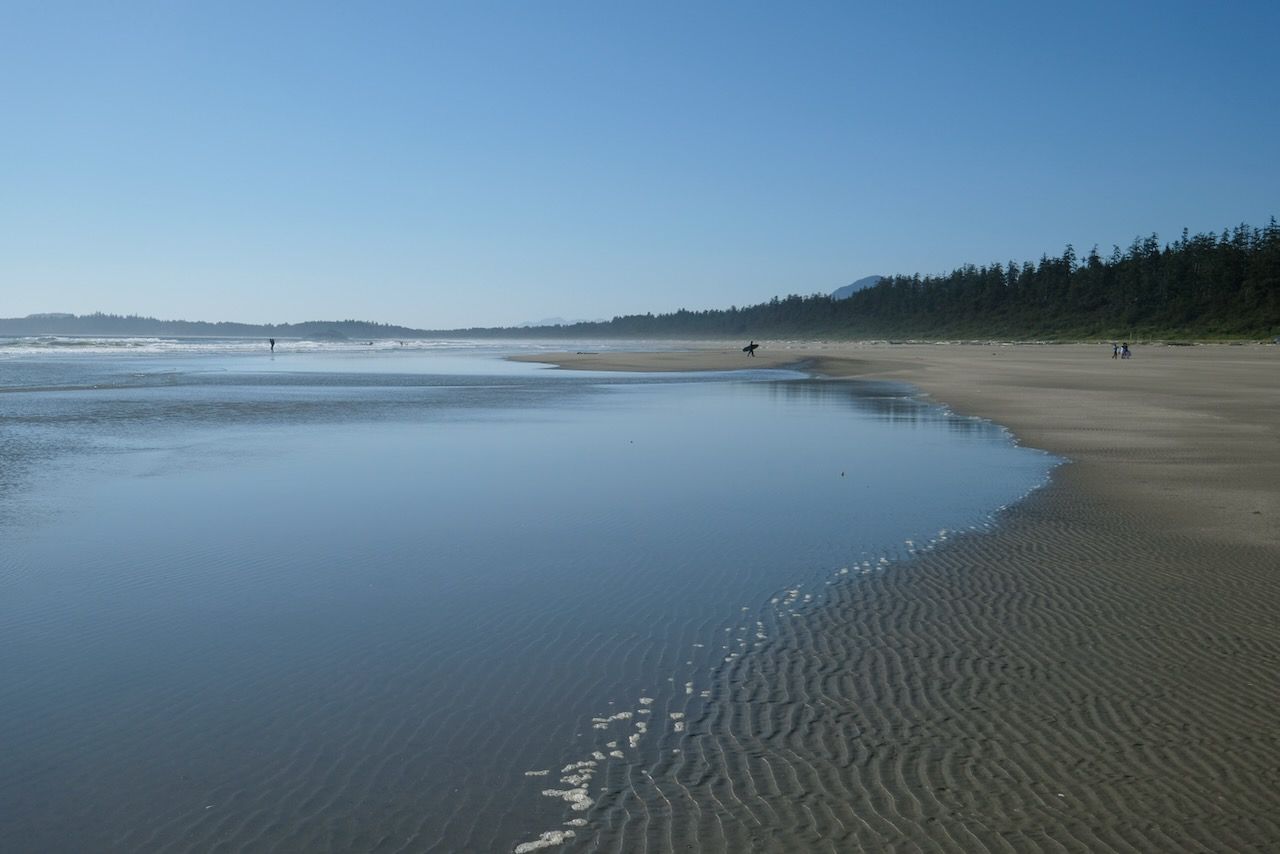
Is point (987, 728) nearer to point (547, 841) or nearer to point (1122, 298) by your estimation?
point (547, 841)

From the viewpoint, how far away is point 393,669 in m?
7.01

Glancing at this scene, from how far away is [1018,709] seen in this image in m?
6.23

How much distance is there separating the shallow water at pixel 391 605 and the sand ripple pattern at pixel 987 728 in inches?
16.0

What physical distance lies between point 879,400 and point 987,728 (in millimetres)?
28757

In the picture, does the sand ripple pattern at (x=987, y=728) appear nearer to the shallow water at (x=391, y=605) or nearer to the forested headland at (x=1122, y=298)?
the shallow water at (x=391, y=605)

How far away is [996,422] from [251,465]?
18.4 metres

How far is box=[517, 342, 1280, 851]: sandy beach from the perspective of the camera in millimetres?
4809

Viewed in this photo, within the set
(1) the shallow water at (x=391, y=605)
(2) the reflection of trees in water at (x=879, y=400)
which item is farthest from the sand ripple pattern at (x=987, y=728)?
(2) the reflection of trees in water at (x=879, y=400)

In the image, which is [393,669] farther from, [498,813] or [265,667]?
[498,813]

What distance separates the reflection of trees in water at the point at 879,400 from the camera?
25547mm

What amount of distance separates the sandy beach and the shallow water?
21.5 inches

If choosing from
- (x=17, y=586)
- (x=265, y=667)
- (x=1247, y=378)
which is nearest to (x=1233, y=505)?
(x=265, y=667)

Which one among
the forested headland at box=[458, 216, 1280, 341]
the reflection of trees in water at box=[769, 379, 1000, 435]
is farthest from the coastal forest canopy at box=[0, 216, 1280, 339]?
the reflection of trees in water at box=[769, 379, 1000, 435]

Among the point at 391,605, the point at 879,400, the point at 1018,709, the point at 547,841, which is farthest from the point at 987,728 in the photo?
the point at 879,400
